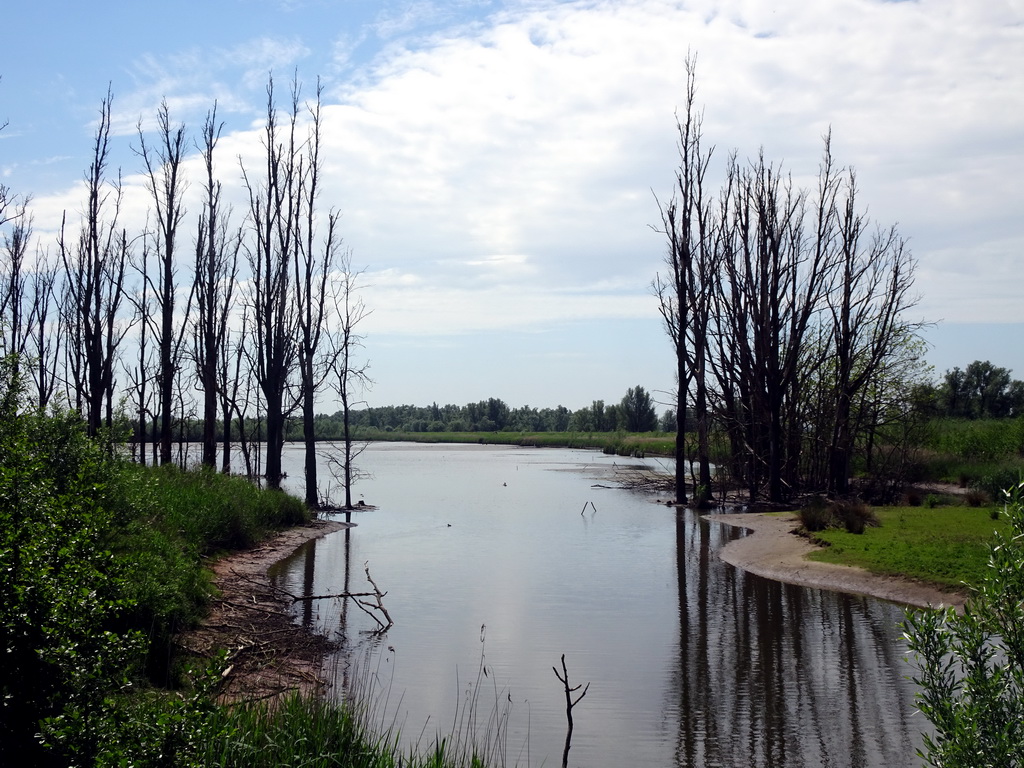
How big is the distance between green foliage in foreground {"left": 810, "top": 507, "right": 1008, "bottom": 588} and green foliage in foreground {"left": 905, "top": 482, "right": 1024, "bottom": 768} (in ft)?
31.5

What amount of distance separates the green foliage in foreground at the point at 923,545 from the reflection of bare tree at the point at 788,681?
1.39 metres

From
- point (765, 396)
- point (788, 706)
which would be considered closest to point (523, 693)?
point (788, 706)

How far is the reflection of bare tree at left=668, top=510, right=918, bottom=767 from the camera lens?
8641mm

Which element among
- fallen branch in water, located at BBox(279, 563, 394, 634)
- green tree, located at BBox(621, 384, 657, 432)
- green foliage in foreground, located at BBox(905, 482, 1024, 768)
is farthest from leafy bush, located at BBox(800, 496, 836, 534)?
green tree, located at BBox(621, 384, 657, 432)

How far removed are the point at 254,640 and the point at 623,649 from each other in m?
5.33

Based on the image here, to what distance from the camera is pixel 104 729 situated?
196 inches

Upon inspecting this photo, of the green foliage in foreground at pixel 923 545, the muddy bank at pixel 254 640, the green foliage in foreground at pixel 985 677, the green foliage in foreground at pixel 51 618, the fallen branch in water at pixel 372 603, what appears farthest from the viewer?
the green foliage in foreground at pixel 923 545

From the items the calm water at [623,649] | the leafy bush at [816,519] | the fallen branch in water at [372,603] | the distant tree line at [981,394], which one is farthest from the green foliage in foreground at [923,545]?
the distant tree line at [981,394]

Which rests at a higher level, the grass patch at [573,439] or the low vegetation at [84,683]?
the low vegetation at [84,683]

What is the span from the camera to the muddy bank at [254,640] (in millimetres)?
9414

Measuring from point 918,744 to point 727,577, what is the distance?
384 inches

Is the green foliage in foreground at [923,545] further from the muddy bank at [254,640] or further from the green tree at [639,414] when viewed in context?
the green tree at [639,414]

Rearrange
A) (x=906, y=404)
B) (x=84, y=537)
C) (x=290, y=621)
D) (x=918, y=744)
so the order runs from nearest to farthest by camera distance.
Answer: (x=84, y=537) < (x=918, y=744) < (x=290, y=621) < (x=906, y=404)

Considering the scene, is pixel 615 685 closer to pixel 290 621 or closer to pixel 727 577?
pixel 290 621
